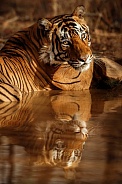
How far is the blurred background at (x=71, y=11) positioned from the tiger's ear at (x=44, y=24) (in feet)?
10.4

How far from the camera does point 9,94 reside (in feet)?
23.8

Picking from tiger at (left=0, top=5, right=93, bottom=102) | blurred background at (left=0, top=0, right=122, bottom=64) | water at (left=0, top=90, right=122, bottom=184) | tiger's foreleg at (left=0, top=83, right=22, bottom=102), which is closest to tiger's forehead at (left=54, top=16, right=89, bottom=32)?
tiger at (left=0, top=5, right=93, bottom=102)

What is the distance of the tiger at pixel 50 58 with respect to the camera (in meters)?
7.83

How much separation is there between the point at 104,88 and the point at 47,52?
81cm

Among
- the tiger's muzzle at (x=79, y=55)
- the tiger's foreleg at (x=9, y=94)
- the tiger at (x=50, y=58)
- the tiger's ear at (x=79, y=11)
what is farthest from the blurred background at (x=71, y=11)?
the tiger's foreleg at (x=9, y=94)

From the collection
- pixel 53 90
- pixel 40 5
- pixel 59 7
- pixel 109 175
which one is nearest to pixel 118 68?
A: pixel 53 90

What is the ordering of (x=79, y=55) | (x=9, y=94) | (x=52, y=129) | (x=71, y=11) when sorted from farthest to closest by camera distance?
(x=71, y=11)
(x=79, y=55)
(x=9, y=94)
(x=52, y=129)

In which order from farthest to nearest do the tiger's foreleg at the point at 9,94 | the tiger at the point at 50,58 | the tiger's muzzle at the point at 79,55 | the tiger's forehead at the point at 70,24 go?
the tiger's forehead at the point at 70,24 → the tiger at the point at 50,58 → the tiger's muzzle at the point at 79,55 → the tiger's foreleg at the point at 9,94

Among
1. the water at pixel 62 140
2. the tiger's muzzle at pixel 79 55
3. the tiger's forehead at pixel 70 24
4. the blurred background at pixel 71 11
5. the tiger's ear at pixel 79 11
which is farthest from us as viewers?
the blurred background at pixel 71 11

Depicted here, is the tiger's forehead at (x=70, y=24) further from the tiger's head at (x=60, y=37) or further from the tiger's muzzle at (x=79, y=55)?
the tiger's muzzle at (x=79, y=55)

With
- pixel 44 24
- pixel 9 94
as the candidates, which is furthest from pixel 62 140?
pixel 44 24

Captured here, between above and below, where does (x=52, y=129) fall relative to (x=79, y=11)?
below

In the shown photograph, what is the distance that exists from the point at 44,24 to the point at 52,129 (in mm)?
2371

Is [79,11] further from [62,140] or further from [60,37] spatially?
[62,140]
